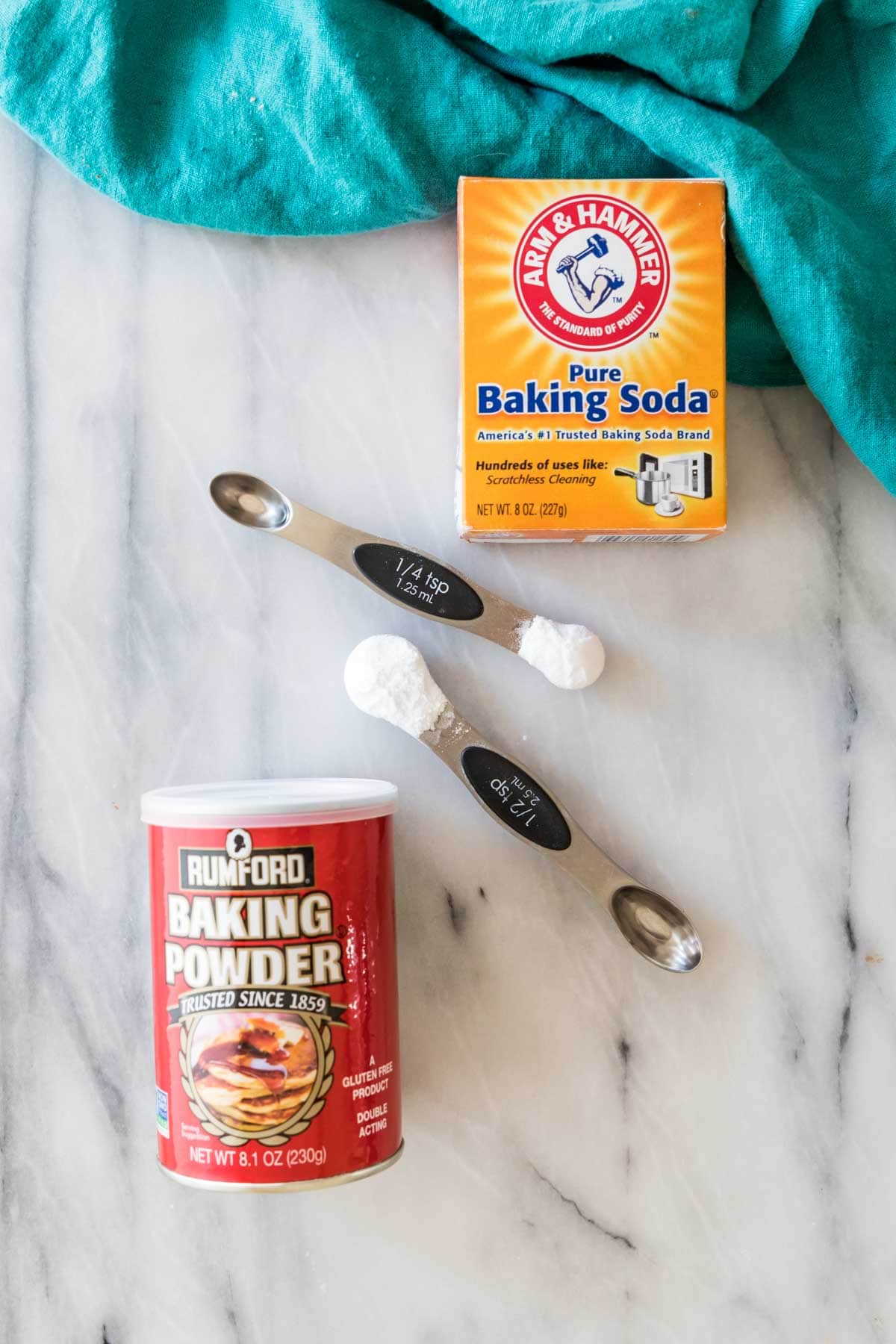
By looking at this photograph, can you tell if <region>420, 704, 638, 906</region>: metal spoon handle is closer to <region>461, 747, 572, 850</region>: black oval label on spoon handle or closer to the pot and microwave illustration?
<region>461, 747, 572, 850</region>: black oval label on spoon handle

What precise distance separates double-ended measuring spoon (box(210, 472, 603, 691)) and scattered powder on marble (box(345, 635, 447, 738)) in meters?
0.03

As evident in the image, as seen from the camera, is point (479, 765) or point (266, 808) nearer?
point (266, 808)

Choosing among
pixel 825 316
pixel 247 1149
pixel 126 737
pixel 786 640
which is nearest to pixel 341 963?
pixel 247 1149

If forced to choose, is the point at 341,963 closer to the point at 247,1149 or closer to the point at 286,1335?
the point at 247,1149

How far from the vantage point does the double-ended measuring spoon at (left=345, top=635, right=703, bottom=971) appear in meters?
0.58

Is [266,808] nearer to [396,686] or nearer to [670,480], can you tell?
[396,686]

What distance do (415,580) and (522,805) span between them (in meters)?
0.14

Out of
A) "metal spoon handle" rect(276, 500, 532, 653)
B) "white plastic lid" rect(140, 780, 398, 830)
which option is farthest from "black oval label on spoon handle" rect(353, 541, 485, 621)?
"white plastic lid" rect(140, 780, 398, 830)

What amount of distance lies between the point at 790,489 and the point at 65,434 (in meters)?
0.45

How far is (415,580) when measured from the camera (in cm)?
58

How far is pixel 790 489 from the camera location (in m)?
0.62

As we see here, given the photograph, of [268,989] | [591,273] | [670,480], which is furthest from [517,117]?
[268,989]

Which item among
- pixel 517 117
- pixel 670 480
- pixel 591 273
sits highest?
pixel 517 117

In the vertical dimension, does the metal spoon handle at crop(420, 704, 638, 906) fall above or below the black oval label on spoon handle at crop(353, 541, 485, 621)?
below
